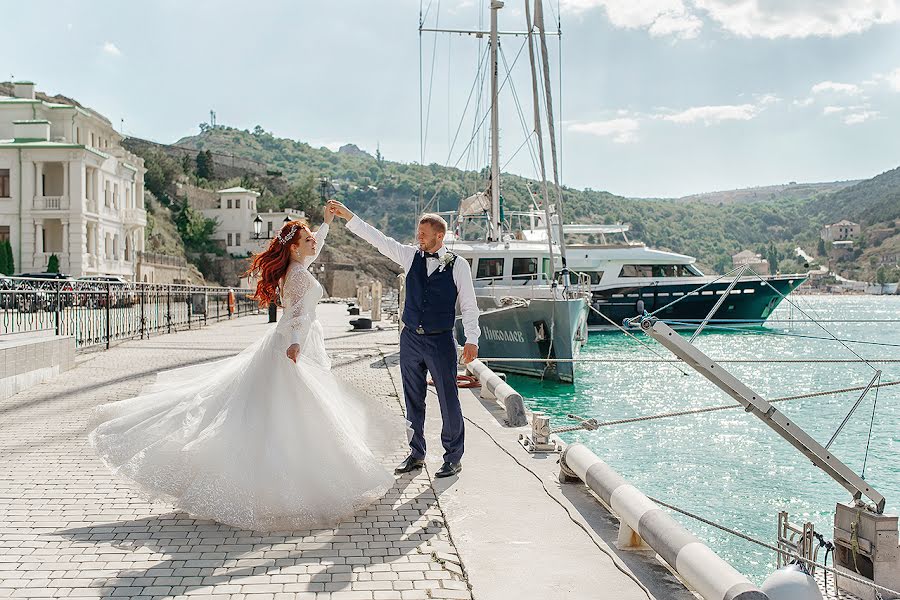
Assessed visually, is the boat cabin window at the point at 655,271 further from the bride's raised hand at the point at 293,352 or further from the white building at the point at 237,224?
the white building at the point at 237,224

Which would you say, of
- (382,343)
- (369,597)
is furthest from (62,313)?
(369,597)

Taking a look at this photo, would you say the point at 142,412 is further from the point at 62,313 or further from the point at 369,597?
the point at 62,313

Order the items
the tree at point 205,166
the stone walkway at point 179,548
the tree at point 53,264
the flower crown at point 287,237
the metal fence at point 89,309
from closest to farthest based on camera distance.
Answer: the stone walkway at point 179,548, the flower crown at point 287,237, the metal fence at point 89,309, the tree at point 53,264, the tree at point 205,166

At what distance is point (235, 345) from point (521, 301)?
7.19m

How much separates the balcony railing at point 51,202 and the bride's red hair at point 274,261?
48.1 m

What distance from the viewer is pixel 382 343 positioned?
803 inches

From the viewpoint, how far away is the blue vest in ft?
19.6

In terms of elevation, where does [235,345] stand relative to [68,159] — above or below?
below

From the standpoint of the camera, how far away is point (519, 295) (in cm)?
2459

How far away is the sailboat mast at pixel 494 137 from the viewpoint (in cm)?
2648

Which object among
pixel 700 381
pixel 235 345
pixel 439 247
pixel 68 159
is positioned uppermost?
pixel 68 159

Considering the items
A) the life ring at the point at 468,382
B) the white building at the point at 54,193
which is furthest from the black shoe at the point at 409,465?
the white building at the point at 54,193

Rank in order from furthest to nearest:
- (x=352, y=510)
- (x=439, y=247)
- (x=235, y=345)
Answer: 1. (x=235, y=345)
2. (x=439, y=247)
3. (x=352, y=510)

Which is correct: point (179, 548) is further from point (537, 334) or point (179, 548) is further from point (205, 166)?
point (205, 166)
